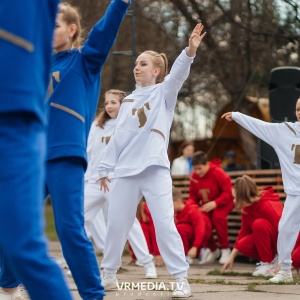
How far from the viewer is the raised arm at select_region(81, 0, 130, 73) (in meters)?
4.65

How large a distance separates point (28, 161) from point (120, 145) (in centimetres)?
341

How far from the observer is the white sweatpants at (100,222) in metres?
8.60

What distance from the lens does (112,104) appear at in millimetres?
8680

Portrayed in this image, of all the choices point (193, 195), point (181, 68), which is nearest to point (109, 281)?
point (181, 68)

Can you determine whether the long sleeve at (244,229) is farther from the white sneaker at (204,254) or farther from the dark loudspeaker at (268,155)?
the dark loudspeaker at (268,155)

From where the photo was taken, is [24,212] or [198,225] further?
[198,225]

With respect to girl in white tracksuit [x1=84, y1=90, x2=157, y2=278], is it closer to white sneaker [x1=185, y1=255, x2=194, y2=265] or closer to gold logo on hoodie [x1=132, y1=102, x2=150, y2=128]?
white sneaker [x1=185, y1=255, x2=194, y2=265]

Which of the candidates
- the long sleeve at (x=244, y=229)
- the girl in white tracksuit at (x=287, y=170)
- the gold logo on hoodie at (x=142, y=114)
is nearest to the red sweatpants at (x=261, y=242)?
the long sleeve at (x=244, y=229)

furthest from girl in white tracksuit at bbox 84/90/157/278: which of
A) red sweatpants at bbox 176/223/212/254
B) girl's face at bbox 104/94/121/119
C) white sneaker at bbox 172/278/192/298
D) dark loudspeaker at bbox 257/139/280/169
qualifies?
dark loudspeaker at bbox 257/139/280/169

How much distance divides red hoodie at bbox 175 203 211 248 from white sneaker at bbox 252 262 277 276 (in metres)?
1.66

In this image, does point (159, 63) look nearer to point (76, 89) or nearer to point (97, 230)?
point (76, 89)

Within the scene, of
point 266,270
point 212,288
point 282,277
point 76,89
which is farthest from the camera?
point 266,270

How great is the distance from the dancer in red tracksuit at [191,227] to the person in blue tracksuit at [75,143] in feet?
18.4

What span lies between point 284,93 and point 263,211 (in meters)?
3.23
